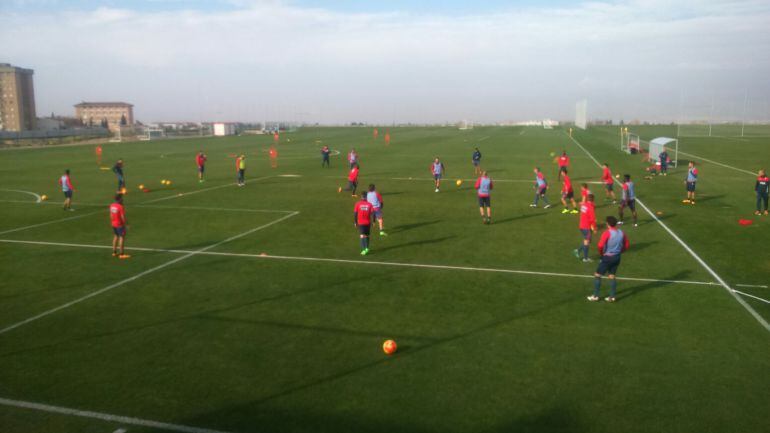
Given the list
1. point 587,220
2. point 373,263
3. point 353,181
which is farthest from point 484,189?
point 353,181

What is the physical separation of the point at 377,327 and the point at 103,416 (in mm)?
4683

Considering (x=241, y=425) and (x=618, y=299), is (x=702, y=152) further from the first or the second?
(x=241, y=425)

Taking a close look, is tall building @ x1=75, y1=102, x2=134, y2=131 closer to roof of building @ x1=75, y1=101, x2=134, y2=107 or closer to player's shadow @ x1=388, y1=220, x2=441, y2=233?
roof of building @ x1=75, y1=101, x2=134, y2=107

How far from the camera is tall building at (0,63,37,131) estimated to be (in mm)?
121938

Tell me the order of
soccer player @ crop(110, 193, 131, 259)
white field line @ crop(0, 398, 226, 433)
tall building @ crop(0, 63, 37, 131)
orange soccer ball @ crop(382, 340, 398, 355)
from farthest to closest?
tall building @ crop(0, 63, 37, 131), soccer player @ crop(110, 193, 131, 259), orange soccer ball @ crop(382, 340, 398, 355), white field line @ crop(0, 398, 226, 433)

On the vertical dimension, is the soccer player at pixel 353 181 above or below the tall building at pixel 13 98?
below


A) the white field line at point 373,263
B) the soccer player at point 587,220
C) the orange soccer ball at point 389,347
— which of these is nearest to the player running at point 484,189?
the soccer player at point 587,220

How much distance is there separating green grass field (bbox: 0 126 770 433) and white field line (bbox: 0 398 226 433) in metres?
0.03

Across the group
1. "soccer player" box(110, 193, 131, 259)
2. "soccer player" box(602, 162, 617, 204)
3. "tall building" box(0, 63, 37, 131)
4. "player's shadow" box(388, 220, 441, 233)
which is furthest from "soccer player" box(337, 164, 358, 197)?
"tall building" box(0, 63, 37, 131)

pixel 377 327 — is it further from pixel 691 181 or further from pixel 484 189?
pixel 691 181

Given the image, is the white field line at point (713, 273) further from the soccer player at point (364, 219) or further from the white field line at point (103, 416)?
the white field line at point (103, 416)

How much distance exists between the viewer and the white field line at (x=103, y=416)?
682 cm

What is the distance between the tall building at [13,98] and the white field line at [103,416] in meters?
142

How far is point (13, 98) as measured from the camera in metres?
123
